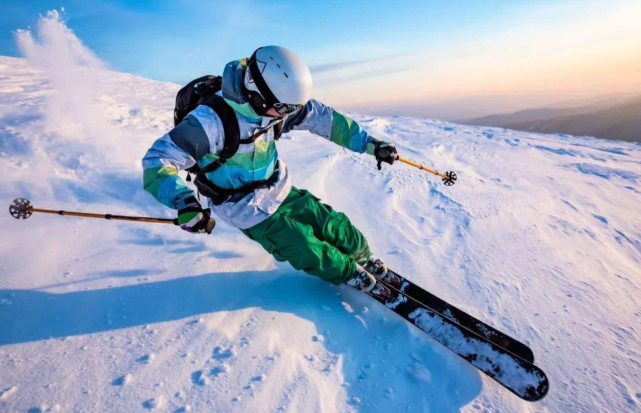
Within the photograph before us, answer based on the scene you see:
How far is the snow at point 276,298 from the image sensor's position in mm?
2271

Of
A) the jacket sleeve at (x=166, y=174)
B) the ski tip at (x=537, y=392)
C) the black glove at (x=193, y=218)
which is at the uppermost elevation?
the jacket sleeve at (x=166, y=174)

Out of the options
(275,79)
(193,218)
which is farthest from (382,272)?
(275,79)

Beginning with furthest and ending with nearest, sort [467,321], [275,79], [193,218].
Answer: [467,321] < [275,79] < [193,218]

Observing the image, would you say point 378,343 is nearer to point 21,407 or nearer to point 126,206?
point 21,407

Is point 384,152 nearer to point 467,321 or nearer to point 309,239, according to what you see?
point 309,239

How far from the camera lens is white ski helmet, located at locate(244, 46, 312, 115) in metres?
2.64

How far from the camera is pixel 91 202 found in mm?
4312

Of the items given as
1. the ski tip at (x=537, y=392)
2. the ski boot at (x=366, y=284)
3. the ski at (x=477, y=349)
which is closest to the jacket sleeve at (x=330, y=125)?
the ski boot at (x=366, y=284)

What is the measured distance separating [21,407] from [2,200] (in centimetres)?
309

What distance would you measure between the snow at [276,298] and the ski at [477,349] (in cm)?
9

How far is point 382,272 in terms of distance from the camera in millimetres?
3562

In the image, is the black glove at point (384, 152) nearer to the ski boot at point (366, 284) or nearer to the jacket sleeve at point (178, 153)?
the ski boot at point (366, 284)

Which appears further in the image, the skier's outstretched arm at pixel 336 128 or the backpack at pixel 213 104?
the skier's outstretched arm at pixel 336 128

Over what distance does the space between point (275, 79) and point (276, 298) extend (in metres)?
1.90
